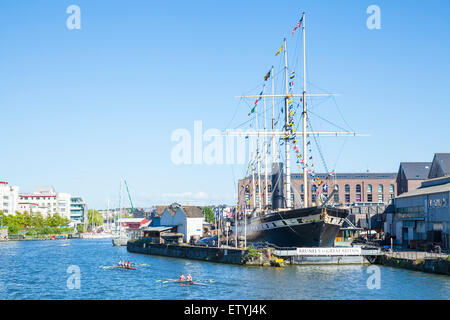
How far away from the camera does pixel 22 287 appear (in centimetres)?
4650

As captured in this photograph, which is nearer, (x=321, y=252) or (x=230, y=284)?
(x=230, y=284)

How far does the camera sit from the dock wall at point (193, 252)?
62312mm

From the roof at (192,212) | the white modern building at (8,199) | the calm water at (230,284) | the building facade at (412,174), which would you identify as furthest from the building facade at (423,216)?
the white modern building at (8,199)

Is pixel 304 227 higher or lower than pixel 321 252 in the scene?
higher

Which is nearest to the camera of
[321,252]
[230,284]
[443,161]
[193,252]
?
[230,284]

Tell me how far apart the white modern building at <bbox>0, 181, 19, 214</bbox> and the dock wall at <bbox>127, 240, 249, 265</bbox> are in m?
95.8

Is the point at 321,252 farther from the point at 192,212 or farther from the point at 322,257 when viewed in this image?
the point at 192,212

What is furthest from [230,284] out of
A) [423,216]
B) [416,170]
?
[416,170]

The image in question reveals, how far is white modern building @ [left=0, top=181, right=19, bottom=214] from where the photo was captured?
178 meters

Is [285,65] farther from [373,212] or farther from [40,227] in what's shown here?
[40,227]

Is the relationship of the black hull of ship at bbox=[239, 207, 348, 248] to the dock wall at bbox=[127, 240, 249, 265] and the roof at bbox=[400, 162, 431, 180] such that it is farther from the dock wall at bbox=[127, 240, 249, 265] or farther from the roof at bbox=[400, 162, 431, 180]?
the roof at bbox=[400, 162, 431, 180]

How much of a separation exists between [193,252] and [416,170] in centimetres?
5845

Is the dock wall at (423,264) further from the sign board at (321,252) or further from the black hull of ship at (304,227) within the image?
the black hull of ship at (304,227)

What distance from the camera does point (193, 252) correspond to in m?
74.6
